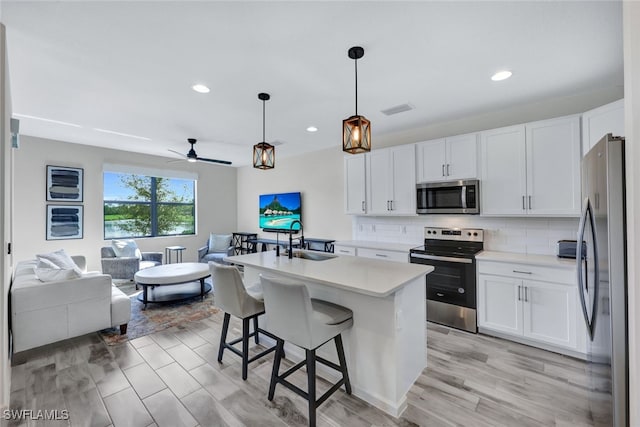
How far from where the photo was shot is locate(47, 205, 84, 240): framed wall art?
188 inches

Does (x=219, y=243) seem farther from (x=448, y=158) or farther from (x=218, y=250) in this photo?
(x=448, y=158)

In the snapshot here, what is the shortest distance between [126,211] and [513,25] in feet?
22.4

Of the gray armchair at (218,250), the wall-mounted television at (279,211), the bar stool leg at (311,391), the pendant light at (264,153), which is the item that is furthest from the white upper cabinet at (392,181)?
the gray armchair at (218,250)

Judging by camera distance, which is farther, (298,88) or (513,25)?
(298,88)

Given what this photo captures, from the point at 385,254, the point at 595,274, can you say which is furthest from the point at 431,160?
the point at 595,274

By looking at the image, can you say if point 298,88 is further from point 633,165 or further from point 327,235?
point 327,235

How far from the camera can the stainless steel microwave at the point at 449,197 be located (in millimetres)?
3268

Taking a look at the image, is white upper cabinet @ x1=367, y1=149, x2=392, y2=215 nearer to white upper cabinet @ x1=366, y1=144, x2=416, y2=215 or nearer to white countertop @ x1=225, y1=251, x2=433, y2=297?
white upper cabinet @ x1=366, y1=144, x2=416, y2=215

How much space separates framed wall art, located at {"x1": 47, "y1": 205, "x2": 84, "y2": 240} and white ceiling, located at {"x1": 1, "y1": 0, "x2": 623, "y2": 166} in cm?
206

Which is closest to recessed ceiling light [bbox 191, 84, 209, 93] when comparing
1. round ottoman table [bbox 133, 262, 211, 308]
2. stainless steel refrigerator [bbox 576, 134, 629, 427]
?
round ottoman table [bbox 133, 262, 211, 308]

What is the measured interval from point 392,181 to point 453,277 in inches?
62.2

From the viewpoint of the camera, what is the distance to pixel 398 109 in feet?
11.0

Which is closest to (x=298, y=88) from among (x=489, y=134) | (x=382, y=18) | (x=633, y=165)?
(x=382, y=18)

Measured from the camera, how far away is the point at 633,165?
3.51 ft
